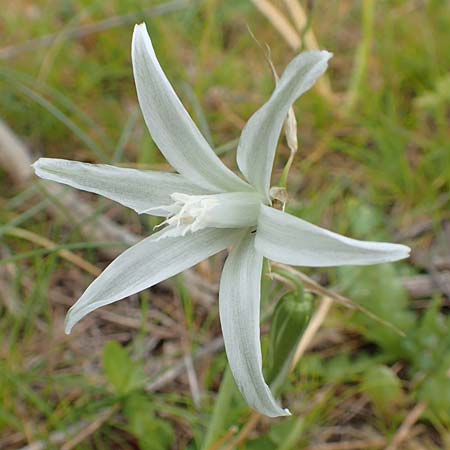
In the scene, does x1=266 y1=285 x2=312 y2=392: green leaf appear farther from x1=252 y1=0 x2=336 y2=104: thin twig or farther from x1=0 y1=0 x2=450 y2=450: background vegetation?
x1=252 y1=0 x2=336 y2=104: thin twig

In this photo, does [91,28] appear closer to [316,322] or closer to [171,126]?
[316,322]

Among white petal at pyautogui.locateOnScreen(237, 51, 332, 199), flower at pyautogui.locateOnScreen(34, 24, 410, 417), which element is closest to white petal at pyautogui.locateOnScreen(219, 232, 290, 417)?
flower at pyautogui.locateOnScreen(34, 24, 410, 417)

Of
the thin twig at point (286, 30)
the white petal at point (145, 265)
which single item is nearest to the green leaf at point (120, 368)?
the white petal at point (145, 265)

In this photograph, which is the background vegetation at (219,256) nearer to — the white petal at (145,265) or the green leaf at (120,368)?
the green leaf at (120,368)

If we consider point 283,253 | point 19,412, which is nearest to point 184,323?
point 19,412

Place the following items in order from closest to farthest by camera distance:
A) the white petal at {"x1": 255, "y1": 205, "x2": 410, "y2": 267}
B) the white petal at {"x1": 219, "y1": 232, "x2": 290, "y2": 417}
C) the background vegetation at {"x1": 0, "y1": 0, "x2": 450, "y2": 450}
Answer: the white petal at {"x1": 255, "y1": 205, "x2": 410, "y2": 267}, the white petal at {"x1": 219, "y1": 232, "x2": 290, "y2": 417}, the background vegetation at {"x1": 0, "y1": 0, "x2": 450, "y2": 450}

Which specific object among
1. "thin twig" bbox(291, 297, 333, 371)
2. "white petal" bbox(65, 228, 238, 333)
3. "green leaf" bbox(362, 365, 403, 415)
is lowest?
"green leaf" bbox(362, 365, 403, 415)

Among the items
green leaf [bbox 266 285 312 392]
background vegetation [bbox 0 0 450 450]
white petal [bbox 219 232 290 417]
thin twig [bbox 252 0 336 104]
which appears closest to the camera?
white petal [bbox 219 232 290 417]

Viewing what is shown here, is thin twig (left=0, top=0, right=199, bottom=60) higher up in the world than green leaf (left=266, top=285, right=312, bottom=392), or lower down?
higher up

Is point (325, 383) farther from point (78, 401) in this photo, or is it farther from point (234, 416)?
point (78, 401)
